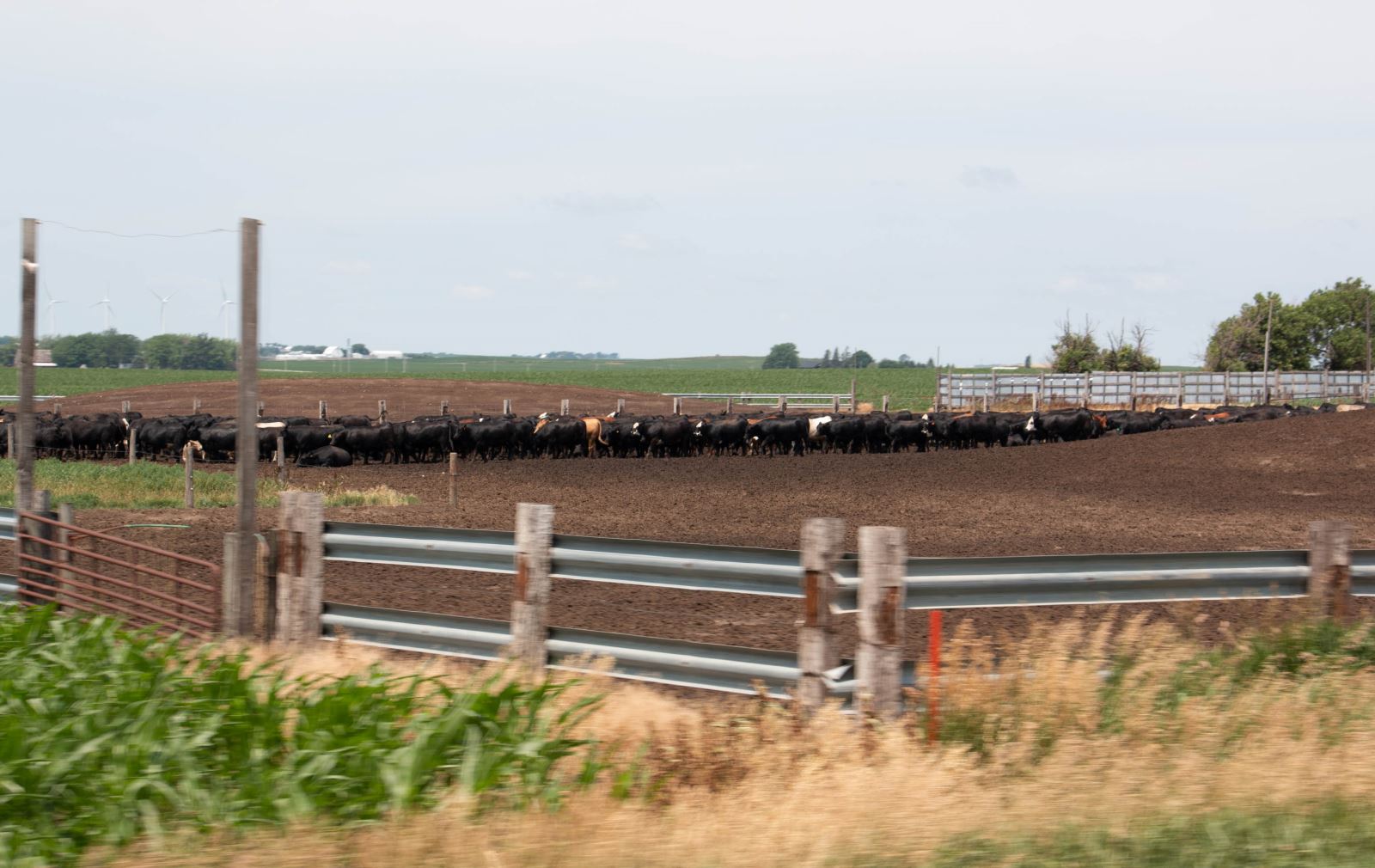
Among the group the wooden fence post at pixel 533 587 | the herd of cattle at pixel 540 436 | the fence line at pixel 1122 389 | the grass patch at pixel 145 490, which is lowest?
the grass patch at pixel 145 490

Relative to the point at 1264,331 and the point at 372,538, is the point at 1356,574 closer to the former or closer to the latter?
the point at 372,538

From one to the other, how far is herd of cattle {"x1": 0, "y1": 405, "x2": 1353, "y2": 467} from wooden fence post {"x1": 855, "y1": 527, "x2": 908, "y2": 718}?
31.8 metres

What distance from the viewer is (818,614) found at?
6551mm

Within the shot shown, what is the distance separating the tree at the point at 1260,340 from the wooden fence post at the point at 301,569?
101m

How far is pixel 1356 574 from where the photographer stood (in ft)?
25.8

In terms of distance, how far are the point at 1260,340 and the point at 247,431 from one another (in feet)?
356

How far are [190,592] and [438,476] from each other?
18.6 metres

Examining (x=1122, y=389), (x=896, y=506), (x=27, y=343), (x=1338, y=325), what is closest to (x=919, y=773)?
(x=27, y=343)

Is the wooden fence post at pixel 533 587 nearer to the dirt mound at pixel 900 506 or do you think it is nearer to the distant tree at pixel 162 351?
the dirt mound at pixel 900 506

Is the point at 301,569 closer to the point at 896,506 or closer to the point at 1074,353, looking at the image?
the point at 896,506

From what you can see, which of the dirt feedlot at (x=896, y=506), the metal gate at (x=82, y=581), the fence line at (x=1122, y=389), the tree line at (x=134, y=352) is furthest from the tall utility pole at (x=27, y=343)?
the tree line at (x=134, y=352)

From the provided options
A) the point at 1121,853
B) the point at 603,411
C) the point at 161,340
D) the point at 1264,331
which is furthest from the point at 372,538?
the point at 161,340

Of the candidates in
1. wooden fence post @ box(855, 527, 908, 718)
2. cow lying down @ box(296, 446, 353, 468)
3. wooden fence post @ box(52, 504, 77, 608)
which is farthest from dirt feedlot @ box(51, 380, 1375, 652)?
wooden fence post @ box(52, 504, 77, 608)

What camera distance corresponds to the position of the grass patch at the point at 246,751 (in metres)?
5.19
